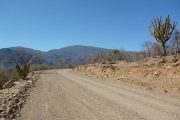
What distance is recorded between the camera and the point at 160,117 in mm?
9844

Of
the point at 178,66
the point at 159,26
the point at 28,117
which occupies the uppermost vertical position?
the point at 159,26

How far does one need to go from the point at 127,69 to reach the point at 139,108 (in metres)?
20.6

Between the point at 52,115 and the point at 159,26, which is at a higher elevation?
the point at 159,26

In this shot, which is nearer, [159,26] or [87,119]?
[87,119]

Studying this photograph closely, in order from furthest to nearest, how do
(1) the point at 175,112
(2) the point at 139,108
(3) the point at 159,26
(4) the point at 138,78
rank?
(3) the point at 159,26 < (4) the point at 138,78 < (2) the point at 139,108 < (1) the point at 175,112

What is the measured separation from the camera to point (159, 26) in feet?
102

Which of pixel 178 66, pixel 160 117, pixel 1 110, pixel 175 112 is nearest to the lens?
pixel 160 117

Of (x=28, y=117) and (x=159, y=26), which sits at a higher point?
(x=159, y=26)

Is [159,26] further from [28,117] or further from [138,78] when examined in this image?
[28,117]

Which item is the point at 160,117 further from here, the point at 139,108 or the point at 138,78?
the point at 138,78

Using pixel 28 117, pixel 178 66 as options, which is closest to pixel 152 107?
pixel 28 117

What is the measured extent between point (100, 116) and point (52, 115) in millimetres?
2005

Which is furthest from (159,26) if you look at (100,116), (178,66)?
(100,116)

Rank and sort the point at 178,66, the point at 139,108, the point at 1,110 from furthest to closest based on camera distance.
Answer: the point at 178,66
the point at 1,110
the point at 139,108
